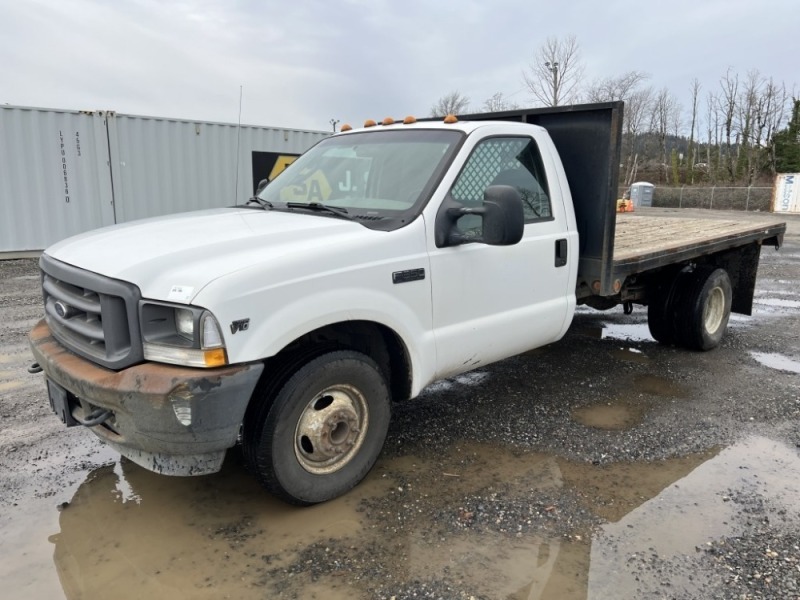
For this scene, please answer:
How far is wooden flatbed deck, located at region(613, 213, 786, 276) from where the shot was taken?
16.3 feet

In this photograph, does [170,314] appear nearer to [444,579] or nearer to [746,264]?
[444,579]

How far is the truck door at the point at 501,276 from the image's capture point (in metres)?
3.64

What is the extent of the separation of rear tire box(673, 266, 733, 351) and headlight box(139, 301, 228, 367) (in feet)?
16.1

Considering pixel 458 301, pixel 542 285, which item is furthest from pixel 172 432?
pixel 542 285

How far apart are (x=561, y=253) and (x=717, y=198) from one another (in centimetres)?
3542

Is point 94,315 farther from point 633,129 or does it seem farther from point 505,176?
point 633,129

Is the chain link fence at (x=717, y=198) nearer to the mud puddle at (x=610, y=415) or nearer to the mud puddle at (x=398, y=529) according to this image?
the mud puddle at (x=610, y=415)

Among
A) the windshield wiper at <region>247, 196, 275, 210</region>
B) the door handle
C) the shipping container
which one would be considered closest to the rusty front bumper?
the windshield wiper at <region>247, 196, 275, 210</region>

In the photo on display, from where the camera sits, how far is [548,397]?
505cm

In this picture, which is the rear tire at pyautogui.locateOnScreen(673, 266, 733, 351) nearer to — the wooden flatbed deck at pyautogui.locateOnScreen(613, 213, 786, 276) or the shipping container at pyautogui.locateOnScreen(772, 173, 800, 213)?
the wooden flatbed deck at pyautogui.locateOnScreen(613, 213, 786, 276)

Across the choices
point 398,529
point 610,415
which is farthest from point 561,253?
point 398,529

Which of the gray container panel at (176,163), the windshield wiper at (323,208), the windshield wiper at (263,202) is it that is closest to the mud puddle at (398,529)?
the windshield wiper at (323,208)

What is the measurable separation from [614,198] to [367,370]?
→ 2305 mm

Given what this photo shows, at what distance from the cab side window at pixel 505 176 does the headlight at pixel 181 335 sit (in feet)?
5.44
